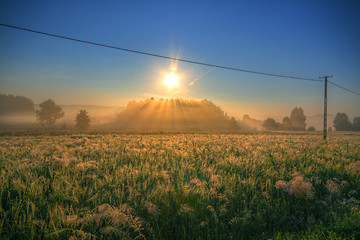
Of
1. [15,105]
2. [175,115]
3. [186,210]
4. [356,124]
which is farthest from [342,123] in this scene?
[15,105]

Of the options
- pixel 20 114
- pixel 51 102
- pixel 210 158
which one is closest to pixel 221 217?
pixel 210 158

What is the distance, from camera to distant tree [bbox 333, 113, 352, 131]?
4537 inches

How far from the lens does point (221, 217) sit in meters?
2.76

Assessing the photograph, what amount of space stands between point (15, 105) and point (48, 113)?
89966 mm

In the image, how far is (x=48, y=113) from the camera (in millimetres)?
101812

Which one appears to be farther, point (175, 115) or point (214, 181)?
point (175, 115)

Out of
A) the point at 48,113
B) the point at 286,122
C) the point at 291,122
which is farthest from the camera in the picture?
the point at 286,122

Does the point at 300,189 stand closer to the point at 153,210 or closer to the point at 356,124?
the point at 153,210

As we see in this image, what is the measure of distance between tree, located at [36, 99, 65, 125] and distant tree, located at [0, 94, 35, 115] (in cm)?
7175

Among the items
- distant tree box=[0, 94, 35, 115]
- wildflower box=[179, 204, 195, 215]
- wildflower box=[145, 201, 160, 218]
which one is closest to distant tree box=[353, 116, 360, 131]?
wildflower box=[179, 204, 195, 215]

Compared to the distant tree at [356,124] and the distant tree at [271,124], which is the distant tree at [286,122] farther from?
the distant tree at [356,124]

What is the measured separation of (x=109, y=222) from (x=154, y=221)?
60cm

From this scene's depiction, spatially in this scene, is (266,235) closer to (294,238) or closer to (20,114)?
(294,238)

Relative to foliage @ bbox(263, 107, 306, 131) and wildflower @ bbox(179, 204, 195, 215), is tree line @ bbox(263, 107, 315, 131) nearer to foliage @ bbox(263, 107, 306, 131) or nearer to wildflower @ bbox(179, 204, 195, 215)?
foliage @ bbox(263, 107, 306, 131)
